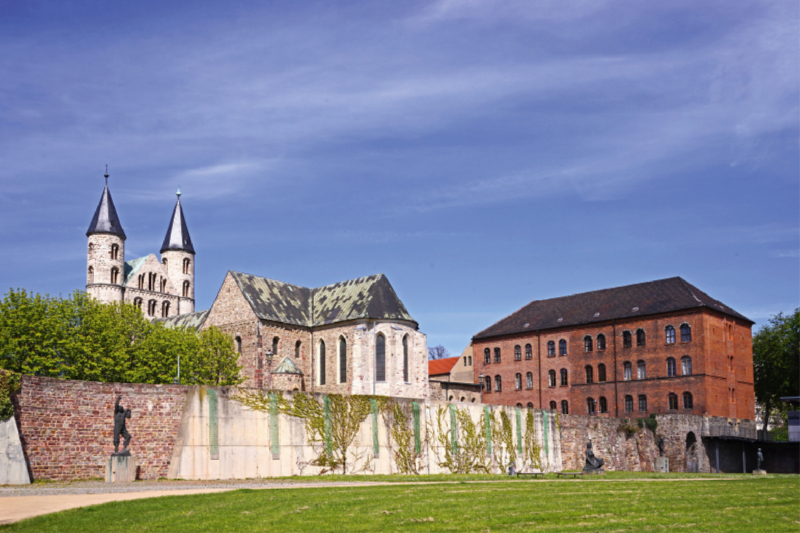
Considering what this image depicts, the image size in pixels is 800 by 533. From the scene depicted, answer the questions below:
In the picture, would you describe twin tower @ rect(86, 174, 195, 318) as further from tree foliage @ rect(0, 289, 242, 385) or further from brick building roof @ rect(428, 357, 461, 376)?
tree foliage @ rect(0, 289, 242, 385)

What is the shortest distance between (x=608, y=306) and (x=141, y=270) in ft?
197

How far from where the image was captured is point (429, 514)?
46.9 ft

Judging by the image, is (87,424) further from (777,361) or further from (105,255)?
(105,255)

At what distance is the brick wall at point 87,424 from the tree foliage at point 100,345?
715 inches

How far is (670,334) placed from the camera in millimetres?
65750

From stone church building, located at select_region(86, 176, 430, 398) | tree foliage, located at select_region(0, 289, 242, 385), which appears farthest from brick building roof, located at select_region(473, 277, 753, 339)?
tree foliage, located at select_region(0, 289, 242, 385)

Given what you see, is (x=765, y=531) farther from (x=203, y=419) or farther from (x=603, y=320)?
Answer: (x=603, y=320)

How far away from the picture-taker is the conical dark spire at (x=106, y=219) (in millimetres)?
99938

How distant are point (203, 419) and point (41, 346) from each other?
1959cm

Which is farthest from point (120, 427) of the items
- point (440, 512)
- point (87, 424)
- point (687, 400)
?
point (687, 400)

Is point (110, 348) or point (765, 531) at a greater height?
point (110, 348)

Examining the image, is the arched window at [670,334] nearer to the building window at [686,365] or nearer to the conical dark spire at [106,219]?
the building window at [686,365]

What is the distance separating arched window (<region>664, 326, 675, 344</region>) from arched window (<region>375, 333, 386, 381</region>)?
24.6m

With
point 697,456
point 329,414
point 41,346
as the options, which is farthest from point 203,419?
point 697,456
